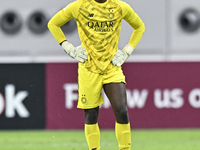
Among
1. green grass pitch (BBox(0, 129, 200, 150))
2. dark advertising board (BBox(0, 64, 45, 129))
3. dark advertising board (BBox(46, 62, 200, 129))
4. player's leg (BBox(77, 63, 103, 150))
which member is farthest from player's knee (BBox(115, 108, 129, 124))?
dark advertising board (BBox(0, 64, 45, 129))

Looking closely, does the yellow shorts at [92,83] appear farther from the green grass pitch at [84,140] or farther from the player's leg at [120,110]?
the green grass pitch at [84,140]

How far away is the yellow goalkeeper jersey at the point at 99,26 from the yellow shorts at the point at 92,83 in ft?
0.19

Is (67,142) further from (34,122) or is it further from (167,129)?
(167,129)

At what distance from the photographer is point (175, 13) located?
43.2ft

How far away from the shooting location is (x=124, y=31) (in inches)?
490

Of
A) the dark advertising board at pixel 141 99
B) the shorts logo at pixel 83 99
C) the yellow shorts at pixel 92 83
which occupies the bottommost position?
the dark advertising board at pixel 141 99

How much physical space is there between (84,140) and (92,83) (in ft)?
8.66

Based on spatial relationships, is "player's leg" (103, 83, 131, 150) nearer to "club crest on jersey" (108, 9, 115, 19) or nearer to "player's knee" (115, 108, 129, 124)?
"player's knee" (115, 108, 129, 124)

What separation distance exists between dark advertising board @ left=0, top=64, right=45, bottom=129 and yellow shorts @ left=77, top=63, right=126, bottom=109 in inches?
143

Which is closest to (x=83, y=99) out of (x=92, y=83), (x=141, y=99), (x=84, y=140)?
(x=92, y=83)

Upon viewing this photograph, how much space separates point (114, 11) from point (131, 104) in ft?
12.9

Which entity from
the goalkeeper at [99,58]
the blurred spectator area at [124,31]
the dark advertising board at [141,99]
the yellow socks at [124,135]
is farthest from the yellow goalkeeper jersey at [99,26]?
the blurred spectator area at [124,31]

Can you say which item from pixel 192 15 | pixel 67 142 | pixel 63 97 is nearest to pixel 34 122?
pixel 63 97

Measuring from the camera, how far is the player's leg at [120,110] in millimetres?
5293
